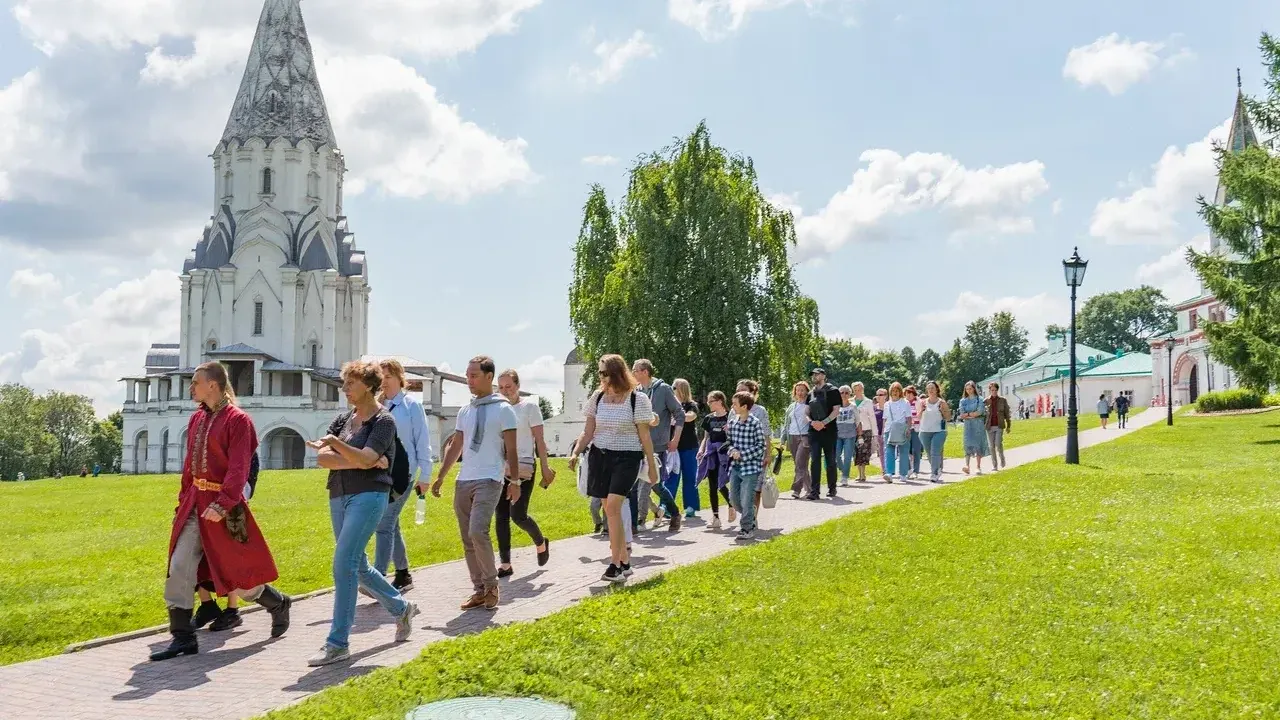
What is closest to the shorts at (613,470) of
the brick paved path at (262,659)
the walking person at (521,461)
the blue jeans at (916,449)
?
the walking person at (521,461)

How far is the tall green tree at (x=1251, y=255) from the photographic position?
27094mm

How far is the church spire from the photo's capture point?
73.5 meters

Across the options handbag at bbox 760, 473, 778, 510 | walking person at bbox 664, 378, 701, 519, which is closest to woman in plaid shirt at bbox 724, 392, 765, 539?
handbag at bbox 760, 473, 778, 510

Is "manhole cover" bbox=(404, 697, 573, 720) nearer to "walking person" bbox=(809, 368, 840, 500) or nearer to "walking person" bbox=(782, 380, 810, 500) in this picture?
"walking person" bbox=(809, 368, 840, 500)

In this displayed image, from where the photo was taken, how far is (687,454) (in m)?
14.0

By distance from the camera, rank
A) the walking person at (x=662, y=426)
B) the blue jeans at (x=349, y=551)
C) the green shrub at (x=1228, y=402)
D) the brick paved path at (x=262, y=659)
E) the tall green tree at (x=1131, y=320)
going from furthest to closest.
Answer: the tall green tree at (x=1131, y=320) → the green shrub at (x=1228, y=402) → the walking person at (x=662, y=426) → the blue jeans at (x=349, y=551) → the brick paved path at (x=262, y=659)

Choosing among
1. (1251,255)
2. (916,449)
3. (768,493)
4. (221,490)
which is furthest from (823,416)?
(1251,255)

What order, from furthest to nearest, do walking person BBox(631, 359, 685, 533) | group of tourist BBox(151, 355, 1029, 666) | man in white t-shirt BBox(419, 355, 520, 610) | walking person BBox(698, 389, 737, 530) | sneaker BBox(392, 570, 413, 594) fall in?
walking person BBox(698, 389, 737, 530)
walking person BBox(631, 359, 685, 533)
sneaker BBox(392, 570, 413, 594)
man in white t-shirt BBox(419, 355, 520, 610)
group of tourist BBox(151, 355, 1029, 666)

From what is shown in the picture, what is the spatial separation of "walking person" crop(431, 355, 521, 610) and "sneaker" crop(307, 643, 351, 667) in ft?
5.25

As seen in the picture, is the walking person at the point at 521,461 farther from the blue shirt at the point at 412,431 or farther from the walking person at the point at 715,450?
the walking person at the point at 715,450

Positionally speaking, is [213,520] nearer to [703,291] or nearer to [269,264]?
[703,291]

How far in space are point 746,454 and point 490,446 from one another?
441 cm

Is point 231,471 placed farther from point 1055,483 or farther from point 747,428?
point 1055,483

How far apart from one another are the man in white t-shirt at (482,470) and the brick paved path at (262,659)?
0.30 metres
